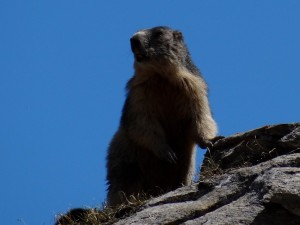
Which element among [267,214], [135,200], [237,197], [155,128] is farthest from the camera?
[155,128]

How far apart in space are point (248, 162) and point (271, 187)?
1.74 m

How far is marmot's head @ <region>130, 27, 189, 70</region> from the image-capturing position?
10.2 m

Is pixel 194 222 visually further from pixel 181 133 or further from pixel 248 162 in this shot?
pixel 181 133

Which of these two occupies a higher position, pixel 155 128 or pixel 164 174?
pixel 155 128

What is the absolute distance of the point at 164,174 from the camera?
9719mm

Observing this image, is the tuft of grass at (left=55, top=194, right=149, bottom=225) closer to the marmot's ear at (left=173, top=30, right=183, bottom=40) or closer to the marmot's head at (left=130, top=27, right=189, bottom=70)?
the marmot's head at (left=130, top=27, right=189, bottom=70)

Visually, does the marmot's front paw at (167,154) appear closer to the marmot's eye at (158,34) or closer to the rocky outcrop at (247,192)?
the rocky outcrop at (247,192)

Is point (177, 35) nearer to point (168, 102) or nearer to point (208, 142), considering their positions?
point (168, 102)

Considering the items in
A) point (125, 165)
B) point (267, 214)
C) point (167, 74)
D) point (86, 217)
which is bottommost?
point (267, 214)

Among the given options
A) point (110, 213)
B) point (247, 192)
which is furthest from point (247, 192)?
point (110, 213)

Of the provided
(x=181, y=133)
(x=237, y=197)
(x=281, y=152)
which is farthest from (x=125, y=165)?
(x=237, y=197)

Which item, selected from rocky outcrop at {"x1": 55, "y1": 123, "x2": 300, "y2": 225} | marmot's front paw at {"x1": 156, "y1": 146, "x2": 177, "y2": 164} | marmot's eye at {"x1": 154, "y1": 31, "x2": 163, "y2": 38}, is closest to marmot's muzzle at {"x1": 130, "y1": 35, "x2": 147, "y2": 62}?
marmot's eye at {"x1": 154, "y1": 31, "x2": 163, "y2": 38}

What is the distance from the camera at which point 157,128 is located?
31.8ft

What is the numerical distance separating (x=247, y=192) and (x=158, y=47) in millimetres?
4644
